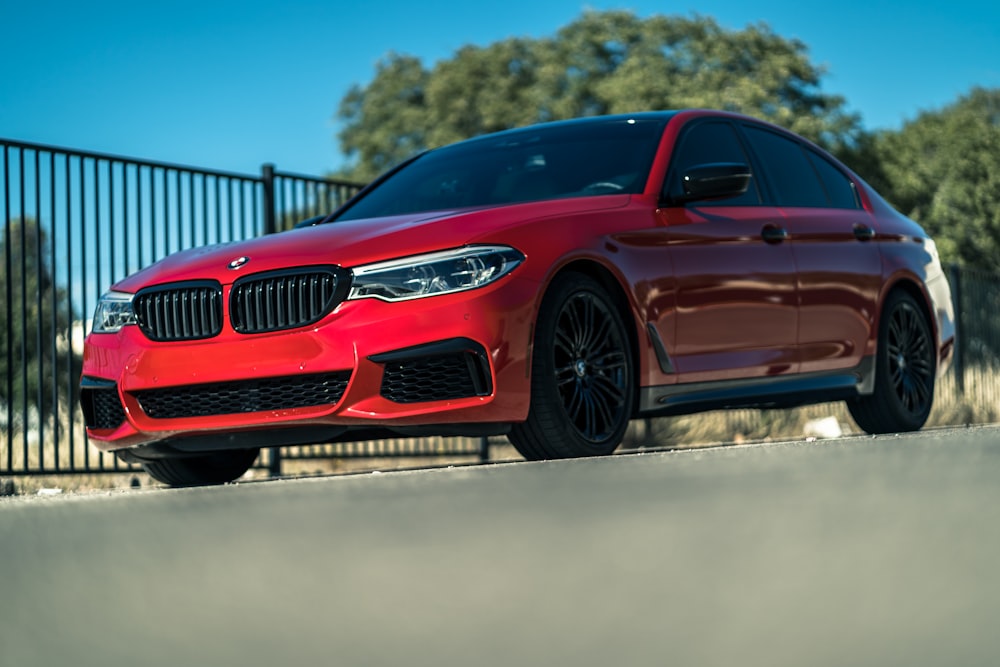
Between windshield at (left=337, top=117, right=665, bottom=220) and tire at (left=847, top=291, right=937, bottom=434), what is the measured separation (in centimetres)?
187

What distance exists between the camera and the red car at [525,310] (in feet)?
18.1

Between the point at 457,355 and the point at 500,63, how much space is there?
48.5 m

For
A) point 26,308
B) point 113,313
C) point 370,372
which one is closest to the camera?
point 370,372

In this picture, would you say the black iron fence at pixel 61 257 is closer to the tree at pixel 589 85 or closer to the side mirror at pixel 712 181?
the side mirror at pixel 712 181

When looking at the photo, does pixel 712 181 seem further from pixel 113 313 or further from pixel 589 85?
pixel 589 85

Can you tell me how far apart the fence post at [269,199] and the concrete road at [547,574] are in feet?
22.6

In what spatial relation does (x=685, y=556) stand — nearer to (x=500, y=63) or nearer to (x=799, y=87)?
(x=799, y=87)

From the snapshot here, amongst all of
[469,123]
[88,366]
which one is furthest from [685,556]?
[469,123]

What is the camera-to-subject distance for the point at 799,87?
149 feet

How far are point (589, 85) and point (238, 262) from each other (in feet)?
145

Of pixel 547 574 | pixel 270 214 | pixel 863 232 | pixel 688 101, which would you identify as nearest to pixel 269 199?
pixel 270 214

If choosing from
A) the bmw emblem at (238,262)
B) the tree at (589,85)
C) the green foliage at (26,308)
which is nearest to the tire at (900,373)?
the bmw emblem at (238,262)

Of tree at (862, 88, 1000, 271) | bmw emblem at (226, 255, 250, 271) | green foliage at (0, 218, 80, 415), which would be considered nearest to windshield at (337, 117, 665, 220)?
bmw emblem at (226, 255, 250, 271)

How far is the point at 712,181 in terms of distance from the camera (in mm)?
6695
